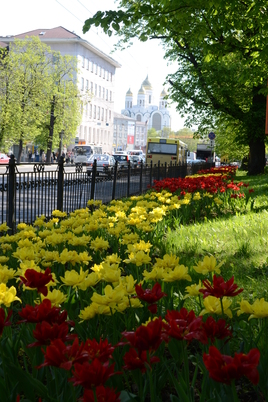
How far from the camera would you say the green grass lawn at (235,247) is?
16.0 feet

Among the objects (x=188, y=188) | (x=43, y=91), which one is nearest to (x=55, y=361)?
(x=188, y=188)

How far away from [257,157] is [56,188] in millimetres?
19538

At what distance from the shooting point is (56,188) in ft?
32.0

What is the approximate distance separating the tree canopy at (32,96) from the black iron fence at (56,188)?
26.7m

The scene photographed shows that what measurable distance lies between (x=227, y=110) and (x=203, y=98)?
1647 millimetres

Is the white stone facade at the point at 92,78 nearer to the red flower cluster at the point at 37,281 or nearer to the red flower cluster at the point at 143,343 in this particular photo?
the red flower cluster at the point at 37,281

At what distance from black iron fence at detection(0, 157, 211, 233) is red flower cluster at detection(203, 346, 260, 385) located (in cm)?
611

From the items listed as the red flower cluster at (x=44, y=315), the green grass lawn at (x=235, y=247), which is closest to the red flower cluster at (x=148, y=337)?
the red flower cluster at (x=44, y=315)

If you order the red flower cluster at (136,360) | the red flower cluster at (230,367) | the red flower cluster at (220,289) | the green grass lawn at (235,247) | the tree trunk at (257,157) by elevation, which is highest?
the tree trunk at (257,157)

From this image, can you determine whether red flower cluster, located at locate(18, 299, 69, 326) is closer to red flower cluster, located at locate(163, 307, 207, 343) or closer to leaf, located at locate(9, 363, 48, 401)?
leaf, located at locate(9, 363, 48, 401)

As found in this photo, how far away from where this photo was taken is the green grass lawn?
486 centimetres

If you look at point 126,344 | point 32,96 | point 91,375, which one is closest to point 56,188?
point 126,344

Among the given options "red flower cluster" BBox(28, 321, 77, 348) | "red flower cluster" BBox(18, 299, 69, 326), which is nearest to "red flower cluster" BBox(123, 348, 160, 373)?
"red flower cluster" BBox(28, 321, 77, 348)

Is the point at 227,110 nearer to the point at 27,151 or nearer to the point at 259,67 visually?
the point at 259,67
